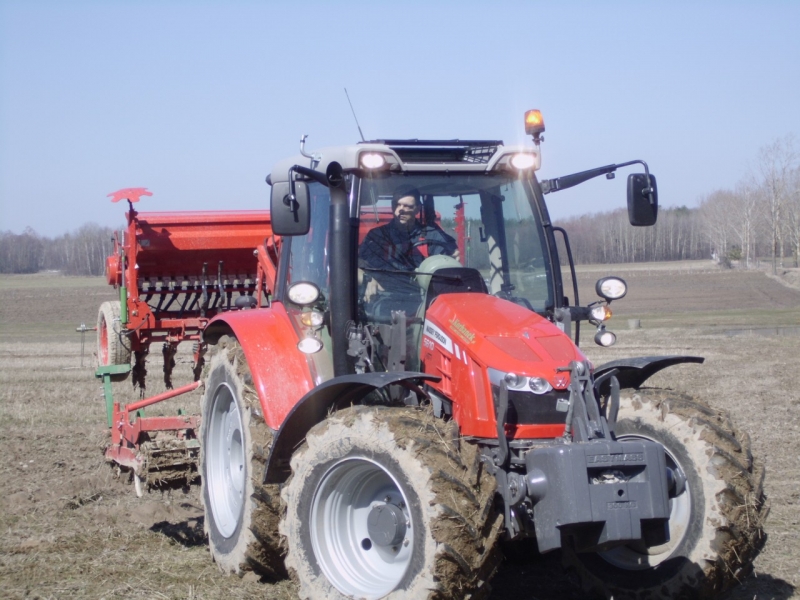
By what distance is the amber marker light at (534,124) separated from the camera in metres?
5.38

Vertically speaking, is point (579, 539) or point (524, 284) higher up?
point (524, 284)

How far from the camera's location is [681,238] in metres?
96.9

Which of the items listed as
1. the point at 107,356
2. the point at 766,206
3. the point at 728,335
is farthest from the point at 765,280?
the point at 107,356

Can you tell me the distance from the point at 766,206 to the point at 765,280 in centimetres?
2081

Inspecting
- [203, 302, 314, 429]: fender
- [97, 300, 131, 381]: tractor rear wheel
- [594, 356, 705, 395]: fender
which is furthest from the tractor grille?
[97, 300, 131, 381]: tractor rear wheel

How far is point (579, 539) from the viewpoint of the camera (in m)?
4.01

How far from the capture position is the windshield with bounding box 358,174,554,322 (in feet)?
16.1

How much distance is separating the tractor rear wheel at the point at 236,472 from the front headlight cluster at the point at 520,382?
1514mm

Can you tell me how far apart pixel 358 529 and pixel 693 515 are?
5.27 ft

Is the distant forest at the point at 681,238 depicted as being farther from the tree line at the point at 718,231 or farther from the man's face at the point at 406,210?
the man's face at the point at 406,210

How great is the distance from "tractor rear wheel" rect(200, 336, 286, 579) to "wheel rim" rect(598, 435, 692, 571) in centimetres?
178

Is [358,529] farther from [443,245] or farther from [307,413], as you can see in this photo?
[443,245]

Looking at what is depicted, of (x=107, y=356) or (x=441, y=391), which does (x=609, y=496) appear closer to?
(x=441, y=391)

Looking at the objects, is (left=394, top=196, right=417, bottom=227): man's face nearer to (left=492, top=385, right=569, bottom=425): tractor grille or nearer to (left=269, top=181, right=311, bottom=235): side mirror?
(left=269, top=181, right=311, bottom=235): side mirror
